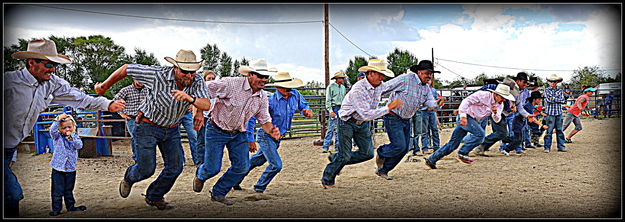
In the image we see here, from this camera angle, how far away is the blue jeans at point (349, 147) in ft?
19.8

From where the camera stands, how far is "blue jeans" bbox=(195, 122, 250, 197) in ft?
Answer: 16.8

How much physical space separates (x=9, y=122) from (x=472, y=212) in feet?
14.3

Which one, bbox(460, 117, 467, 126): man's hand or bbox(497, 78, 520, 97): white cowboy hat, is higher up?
bbox(497, 78, 520, 97): white cowboy hat

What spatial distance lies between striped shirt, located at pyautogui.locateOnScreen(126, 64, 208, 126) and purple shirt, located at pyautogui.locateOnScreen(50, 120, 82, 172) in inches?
41.3

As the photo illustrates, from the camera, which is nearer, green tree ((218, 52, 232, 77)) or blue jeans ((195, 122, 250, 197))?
blue jeans ((195, 122, 250, 197))

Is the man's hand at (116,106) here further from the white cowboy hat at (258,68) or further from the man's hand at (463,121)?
the man's hand at (463,121)

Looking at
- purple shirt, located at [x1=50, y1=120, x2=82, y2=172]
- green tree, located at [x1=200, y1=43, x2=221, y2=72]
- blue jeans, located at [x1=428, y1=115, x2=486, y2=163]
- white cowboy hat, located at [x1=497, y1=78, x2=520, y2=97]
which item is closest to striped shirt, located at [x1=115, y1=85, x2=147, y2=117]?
purple shirt, located at [x1=50, y1=120, x2=82, y2=172]

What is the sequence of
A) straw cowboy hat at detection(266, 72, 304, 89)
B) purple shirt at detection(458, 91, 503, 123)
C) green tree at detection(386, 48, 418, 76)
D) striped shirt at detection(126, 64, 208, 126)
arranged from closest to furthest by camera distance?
1. striped shirt at detection(126, 64, 208, 126)
2. straw cowboy hat at detection(266, 72, 304, 89)
3. purple shirt at detection(458, 91, 503, 123)
4. green tree at detection(386, 48, 418, 76)

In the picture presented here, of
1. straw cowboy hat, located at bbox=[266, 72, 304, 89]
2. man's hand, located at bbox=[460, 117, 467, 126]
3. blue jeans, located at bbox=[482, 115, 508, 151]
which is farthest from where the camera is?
blue jeans, located at bbox=[482, 115, 508, 151]

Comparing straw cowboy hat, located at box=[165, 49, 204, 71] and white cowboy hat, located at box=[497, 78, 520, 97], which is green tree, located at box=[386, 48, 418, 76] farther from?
straw cowboy hat, located at box=[165, 49, 204, 71]

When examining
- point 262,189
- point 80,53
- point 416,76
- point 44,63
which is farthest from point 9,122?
point 80,53

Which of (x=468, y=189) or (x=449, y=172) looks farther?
(x=449, y=172)

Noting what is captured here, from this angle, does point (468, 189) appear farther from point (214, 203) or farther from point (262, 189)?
point (214, 203)

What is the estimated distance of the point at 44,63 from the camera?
4.10m
